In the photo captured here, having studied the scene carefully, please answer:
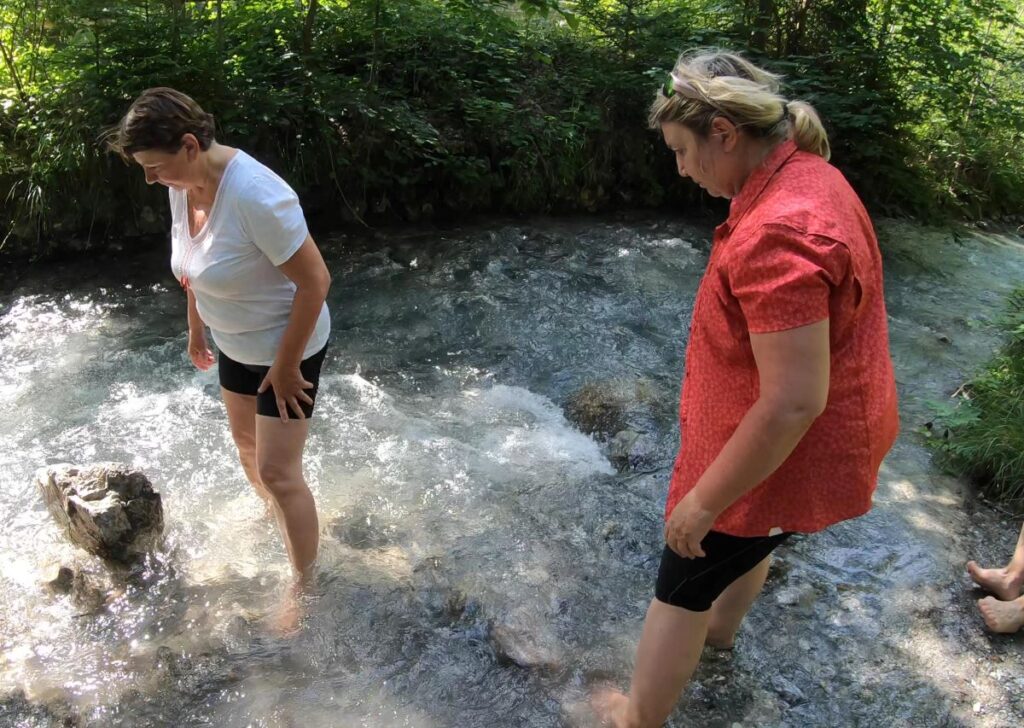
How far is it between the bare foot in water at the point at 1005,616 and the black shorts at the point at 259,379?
8.49ft

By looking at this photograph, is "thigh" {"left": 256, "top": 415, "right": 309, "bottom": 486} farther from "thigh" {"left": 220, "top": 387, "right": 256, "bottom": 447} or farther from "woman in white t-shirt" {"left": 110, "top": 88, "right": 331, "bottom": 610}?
"thigh" {"left": 220, "top": 387, "right": 256, "bottom": 447}

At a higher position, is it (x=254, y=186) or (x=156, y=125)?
(x=156, y=125)

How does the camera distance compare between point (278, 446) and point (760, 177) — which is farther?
point (278, 446)

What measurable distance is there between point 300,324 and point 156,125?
70 cm

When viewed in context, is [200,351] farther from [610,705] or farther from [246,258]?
[610,705]

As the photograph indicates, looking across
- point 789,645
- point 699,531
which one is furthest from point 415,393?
point 699,531

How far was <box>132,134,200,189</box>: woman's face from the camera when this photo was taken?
7.66ft

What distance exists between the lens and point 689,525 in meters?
1.84

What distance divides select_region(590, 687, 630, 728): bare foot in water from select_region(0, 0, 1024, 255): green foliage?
5.08 metres

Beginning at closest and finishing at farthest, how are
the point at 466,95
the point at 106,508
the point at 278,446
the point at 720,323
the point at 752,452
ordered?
1. the point at 752,452
2. the point at 720,323
3. the point at 278,446
4. the point at 106,508
5. the point at 466,95

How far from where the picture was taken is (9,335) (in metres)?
5.09

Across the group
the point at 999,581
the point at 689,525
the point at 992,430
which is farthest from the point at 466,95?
the point at 689,525

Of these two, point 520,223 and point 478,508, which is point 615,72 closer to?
point 520,223

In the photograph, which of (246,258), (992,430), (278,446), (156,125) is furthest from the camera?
(992,430)
